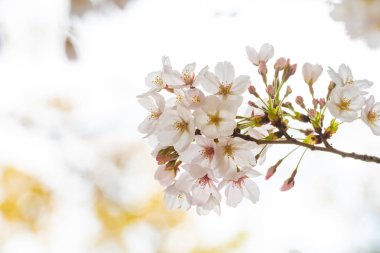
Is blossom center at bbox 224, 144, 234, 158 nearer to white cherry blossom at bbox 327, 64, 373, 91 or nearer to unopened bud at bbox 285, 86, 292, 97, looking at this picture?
unopened bud at bbox 285, 86, 292, 97

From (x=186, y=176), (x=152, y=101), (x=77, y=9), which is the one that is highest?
(x=77, y=9)

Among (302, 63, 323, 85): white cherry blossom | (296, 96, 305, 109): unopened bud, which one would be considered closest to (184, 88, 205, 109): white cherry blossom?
(296, 96, 305, 109): unopened bud

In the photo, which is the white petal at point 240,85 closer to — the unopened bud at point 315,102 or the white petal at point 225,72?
the white petal at point 225,72

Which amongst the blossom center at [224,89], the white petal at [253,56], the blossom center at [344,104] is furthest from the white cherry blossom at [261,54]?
the blossom center at [344,104]

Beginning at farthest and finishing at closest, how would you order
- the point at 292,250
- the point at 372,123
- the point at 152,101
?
the point at 292,250, the point at 152,101, the point at 372,123

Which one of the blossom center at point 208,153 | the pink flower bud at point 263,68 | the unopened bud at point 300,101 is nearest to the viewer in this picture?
the blossom center at point 208,153

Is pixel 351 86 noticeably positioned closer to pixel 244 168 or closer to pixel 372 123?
pixel 372 123

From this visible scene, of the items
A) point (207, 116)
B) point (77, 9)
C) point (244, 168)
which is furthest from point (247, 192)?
point (77, 9)
